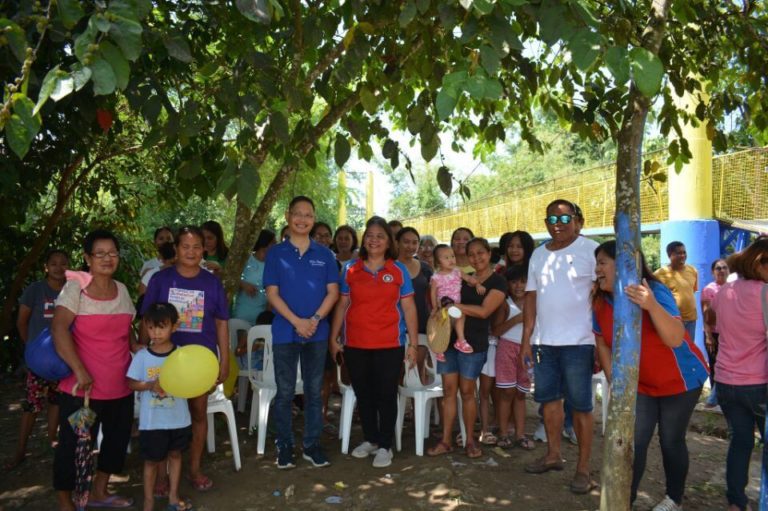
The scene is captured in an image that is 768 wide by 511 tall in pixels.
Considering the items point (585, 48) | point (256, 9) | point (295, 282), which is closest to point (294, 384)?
point (295, 282)

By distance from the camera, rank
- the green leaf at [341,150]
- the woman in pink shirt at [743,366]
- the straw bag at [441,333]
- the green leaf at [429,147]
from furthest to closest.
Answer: the straw bag at [441,333]
the woman in pink shirt at [743,366]
the green leaf at [341,150]
the green leaf at [429,147]

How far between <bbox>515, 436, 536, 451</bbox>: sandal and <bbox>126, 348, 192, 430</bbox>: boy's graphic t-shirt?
2.79 metres

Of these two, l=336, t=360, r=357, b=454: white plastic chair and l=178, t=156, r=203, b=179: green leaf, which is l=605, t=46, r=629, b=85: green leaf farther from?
l=336, t=360, r=357, b=454: white plastic chair

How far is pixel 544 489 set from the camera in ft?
14.1

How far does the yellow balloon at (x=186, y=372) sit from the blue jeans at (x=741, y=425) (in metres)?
3.17

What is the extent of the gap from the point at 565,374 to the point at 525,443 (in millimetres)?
1210

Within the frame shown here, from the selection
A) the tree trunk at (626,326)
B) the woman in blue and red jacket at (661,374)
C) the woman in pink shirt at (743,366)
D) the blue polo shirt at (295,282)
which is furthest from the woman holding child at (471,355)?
the tree trunk at (626,326)

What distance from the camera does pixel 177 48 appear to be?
8.19 ft

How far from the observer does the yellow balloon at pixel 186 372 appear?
3.60 m

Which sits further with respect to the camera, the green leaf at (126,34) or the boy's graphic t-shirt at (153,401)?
the boy's graphic t-shirt at (153,401)

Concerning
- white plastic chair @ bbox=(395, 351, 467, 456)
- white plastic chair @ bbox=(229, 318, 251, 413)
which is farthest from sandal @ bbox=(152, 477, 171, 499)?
white plastic chair @ bbox=(395, 351, 467, 456)

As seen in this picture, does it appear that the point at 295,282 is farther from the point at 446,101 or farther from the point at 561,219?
the point at 446,101

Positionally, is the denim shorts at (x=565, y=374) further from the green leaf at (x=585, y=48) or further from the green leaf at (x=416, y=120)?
the green leaf at (x=585, y=48)

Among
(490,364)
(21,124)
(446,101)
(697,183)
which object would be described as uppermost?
(697,183)
